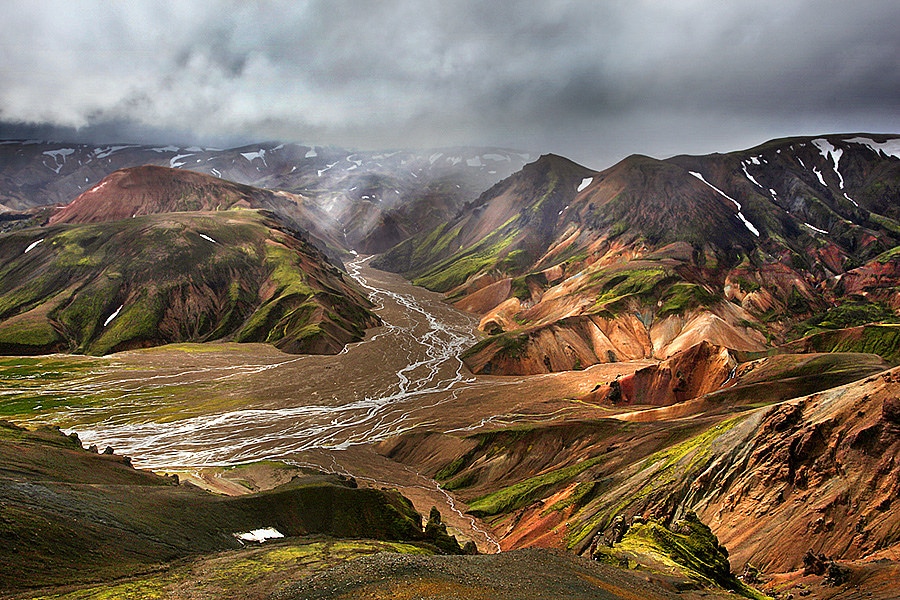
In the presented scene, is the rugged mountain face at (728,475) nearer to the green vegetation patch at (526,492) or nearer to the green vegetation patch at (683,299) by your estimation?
the green vegetation patch at (526,492)

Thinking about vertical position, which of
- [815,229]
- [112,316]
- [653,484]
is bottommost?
[653,484]

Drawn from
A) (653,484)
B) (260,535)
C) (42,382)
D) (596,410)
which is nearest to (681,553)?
(653,484)

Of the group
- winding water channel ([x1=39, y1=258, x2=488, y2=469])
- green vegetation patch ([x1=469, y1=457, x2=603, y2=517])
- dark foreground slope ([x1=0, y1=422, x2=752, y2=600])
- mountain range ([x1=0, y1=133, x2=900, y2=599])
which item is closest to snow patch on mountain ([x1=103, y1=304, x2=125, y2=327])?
mountain range ([x1=0, y1=133, x2=900, y2=599])

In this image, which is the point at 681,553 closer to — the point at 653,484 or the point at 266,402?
the point at 653,484

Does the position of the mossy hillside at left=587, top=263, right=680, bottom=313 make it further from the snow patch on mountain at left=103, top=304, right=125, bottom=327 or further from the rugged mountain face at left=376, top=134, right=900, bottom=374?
the snow patch on mountain at left=103, top=304, right=125, bottom=327

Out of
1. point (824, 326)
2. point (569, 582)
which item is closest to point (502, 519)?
point (569, 582)

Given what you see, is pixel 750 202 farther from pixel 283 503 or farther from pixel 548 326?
pixel 283 503

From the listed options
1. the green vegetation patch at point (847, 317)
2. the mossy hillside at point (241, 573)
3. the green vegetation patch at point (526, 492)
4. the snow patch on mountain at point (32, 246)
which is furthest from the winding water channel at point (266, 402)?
the green vegetation patch at point (847, 317)

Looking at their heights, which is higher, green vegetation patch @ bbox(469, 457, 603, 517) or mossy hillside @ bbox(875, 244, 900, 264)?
mossy hillside @ bbox(875, 244, 900, 264)
